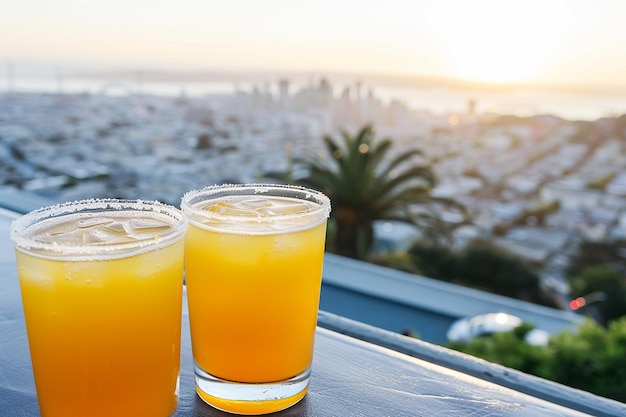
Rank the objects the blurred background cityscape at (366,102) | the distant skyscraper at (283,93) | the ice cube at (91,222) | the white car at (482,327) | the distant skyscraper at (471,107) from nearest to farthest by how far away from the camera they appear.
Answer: the ice cube at (91,222) → the white car at (482,327) → the blurred background cityscape at (366,102) → the distant skyscraper at (471,107) → the distant skyscraper at (283,93)

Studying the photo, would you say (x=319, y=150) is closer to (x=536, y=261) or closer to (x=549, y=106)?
(x=549, y=106)

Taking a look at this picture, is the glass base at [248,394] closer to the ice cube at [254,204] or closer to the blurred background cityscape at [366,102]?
the ice cube at [254,204]

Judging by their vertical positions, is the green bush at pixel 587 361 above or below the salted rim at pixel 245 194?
below

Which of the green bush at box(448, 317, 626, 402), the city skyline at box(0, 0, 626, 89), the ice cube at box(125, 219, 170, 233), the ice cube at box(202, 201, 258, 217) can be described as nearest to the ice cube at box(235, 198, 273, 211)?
the ice cube at box(202, 201, 258, 217)

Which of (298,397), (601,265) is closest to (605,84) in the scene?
(601,265)

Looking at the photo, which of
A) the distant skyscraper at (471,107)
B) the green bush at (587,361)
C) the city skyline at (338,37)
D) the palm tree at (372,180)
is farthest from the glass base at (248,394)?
the distant skyscraper at (471,107)
